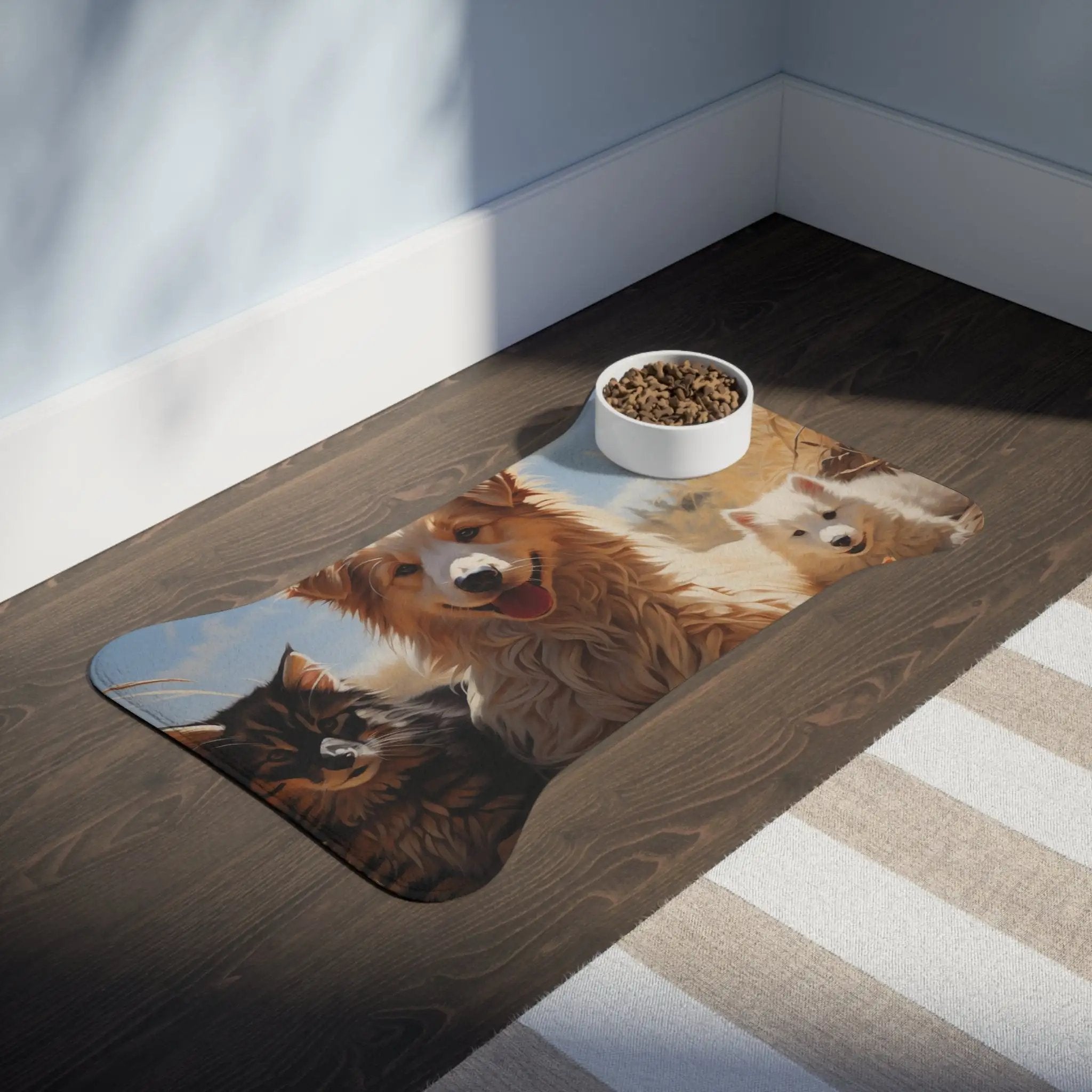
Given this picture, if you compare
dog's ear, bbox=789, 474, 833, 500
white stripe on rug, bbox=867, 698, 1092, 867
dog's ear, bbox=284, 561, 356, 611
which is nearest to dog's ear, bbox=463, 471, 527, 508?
dog's ear, bbox=284, 561, 356, 611

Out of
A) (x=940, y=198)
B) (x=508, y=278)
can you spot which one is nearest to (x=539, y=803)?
(x=508, y=278)

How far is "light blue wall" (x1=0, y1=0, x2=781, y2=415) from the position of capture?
2068 mm

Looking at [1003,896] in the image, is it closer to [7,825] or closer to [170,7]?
[7,825]

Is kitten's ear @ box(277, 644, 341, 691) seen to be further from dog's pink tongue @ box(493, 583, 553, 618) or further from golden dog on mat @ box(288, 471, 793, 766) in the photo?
dog's pink tongue @ box(493, 583, 553, 618)

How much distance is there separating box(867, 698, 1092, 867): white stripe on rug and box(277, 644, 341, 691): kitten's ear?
0.74m

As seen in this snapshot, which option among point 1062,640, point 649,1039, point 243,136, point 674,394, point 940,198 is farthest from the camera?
point 940,198

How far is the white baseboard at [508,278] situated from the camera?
2.29 meters

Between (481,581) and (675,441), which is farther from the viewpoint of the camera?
(675,441)

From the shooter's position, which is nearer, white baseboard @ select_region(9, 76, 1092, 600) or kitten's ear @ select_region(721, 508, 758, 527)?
white baseboard @ select_region(9, 76, 1092, 600)

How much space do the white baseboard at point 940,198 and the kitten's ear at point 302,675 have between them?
1.64 m

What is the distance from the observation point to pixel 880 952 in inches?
68.1

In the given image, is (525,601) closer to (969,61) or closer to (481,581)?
(481,581)

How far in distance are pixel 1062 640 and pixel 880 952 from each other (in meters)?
0.65

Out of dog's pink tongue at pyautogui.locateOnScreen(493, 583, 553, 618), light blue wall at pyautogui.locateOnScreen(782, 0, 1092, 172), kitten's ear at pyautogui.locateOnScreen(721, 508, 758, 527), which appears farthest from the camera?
light blue wall at pyautogui.locateOnScreen(782, 0, 1092, 172)
